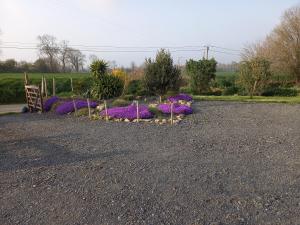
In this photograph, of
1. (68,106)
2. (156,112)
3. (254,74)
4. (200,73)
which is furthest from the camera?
(200,73)

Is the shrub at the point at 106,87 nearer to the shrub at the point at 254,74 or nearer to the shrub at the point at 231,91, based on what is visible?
the shrub at the point at 254,74

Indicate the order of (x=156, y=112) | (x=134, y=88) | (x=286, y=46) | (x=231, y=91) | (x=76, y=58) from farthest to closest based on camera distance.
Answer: (x=76, y=58) → (x=286, y=46) → (x=231, y=91) → (x=134, y=88) → (x=156, y=112)

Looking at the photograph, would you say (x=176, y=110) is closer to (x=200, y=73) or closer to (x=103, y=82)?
(x=103, y=82)

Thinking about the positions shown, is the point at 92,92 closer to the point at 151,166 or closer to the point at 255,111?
the point at 255,111

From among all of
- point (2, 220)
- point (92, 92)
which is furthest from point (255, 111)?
point (2, 220)

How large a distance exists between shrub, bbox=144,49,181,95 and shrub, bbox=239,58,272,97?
7.13 metres

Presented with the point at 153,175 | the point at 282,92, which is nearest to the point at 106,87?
the point at 153,175

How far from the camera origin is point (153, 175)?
6258 millimetres

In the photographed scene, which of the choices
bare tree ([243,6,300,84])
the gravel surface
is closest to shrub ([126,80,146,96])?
the gravel surface

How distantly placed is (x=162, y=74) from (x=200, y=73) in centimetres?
966

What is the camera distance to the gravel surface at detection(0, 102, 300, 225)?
462 cm

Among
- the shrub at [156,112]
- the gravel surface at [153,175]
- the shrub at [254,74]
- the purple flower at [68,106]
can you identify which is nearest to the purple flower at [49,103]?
the purple flower at [68,106]

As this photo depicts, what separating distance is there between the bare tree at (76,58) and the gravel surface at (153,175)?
6211cm

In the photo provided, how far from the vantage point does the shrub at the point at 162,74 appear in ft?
57.0
